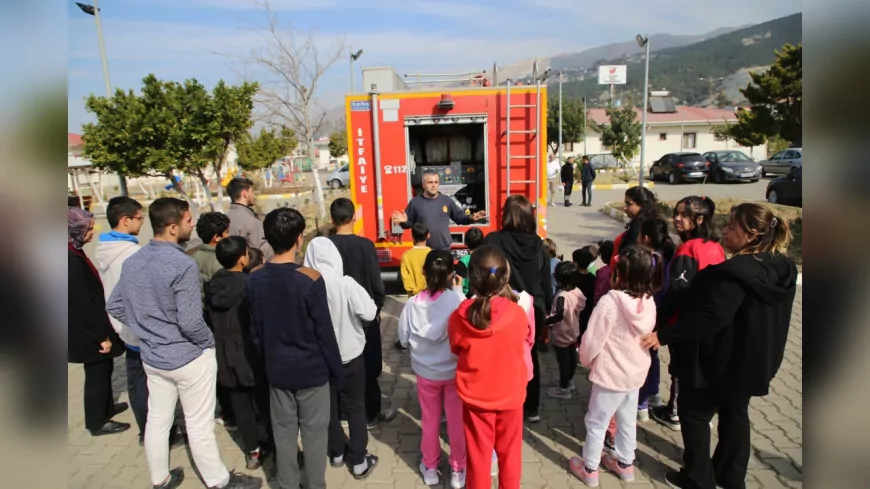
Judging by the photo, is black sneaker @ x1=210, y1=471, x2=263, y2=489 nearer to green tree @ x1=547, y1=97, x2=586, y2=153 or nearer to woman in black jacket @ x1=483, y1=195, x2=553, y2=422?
woman in black jacket @ x1=483, y1=195, x2=553, y2=422

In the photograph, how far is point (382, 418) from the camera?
3.78m

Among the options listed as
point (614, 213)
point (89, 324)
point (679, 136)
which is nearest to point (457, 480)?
point (89, 324)

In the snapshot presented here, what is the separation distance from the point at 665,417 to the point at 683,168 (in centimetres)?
2126

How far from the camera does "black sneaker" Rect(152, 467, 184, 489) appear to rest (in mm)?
2981

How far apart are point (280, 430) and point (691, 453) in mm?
2379

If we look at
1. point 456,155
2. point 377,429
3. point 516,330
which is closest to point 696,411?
point 516,330

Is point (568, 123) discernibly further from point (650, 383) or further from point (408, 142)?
point (650, 383)

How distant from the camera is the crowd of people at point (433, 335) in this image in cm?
246

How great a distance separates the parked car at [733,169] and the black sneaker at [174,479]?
23.2 meters

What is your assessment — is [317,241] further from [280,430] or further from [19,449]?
[19,449]

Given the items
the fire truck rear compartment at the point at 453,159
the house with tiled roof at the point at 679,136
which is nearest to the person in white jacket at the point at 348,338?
the fire truck rear compartment at the point at 453,159

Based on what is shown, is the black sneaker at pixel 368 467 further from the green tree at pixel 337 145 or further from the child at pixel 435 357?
the green tree at pixel 337 145

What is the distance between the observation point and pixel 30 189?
84 centimetres

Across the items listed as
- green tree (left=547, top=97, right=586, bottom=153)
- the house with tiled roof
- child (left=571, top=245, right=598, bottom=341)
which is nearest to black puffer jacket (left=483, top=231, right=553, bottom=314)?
child (left=571, top=245, right=598, bottom=341)
